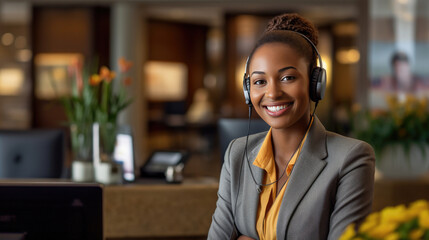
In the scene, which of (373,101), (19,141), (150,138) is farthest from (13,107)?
(19,141)

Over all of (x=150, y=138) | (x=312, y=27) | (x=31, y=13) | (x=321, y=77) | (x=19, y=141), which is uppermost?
(x=31, y=13)

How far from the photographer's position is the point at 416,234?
747 mm

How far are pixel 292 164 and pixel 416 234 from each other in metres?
0.72

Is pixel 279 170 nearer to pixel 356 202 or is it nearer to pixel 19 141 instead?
pixel 356 202

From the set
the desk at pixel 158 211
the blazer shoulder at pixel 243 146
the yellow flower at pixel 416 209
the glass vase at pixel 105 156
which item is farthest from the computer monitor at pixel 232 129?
the yellow flower at pixel 416 209

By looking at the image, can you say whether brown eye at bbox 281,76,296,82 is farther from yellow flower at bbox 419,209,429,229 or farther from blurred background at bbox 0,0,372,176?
blurred background at bbox 0,0,372,176

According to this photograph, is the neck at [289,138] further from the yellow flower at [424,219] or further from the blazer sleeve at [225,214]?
the yellow flower at [424,219]

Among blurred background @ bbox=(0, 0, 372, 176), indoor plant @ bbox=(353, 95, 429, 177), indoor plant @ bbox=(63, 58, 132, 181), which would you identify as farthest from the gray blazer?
blurred background @ bbox=(0, 0, 372, 176)

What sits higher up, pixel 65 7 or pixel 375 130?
pixel 65 7

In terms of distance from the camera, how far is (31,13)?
9562 mm

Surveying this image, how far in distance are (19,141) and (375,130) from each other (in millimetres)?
2046

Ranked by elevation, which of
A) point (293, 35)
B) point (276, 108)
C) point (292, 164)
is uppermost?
point (293, 35)

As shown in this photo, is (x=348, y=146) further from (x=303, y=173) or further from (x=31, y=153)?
(x=31, y=153)

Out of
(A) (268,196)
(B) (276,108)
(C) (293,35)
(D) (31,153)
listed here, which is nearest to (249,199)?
(A) (268,196)
